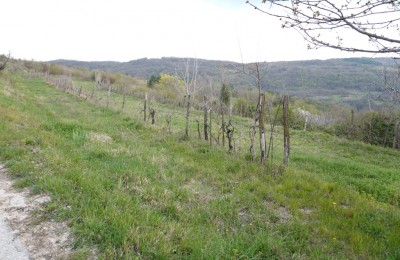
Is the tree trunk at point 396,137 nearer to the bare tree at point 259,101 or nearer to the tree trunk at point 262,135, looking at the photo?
the bare tree at point 259,101

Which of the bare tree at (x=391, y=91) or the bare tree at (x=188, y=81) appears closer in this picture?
the bare tree at (x=391, y=91)

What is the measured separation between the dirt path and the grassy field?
0.17 meters

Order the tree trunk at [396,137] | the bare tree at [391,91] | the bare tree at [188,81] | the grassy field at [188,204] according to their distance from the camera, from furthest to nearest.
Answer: the tree trunk at [396,137], the bare tree at [188,81], the bare tree at [391,91], the grassy field at [188,204]

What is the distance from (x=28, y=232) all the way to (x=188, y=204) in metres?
2.31

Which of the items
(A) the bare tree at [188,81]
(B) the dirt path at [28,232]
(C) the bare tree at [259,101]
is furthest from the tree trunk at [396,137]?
(B) the dirt path at [28,232]

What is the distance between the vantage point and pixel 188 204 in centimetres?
499

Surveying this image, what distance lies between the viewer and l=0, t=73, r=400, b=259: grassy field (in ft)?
11.8

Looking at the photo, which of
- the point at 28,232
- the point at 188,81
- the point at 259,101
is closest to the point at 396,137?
the point at 188,81

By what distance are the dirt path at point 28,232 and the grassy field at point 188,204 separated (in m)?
0.17

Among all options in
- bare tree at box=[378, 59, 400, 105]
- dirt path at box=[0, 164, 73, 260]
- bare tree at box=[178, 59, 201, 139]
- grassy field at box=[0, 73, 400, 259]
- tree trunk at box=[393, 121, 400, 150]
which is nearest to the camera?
dirt path at box=[0, 164, 73, 260]

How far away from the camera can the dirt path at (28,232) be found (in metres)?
3.24

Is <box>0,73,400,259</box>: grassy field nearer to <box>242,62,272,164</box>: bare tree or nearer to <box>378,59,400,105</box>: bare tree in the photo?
<box>242,62,272,164</box>: bare tree

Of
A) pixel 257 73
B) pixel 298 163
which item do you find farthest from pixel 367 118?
pixel 257 73

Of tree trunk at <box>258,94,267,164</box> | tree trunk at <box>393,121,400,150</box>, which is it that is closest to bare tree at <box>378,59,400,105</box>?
tree trunk at <box>258,94,267,164</box>
